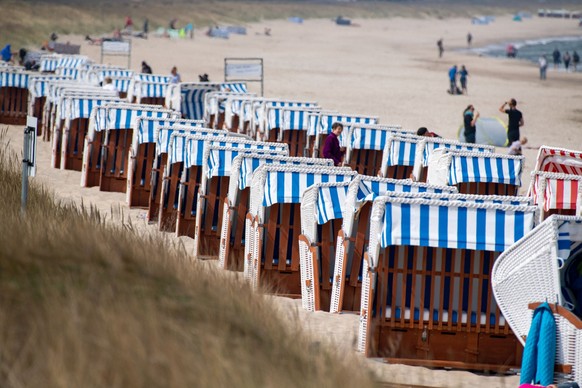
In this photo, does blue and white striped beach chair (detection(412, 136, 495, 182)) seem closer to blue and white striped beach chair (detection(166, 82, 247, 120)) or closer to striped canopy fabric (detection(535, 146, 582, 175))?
striped canopy fabric (detection(535, 146, 582, 175))

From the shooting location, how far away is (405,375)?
332 inches

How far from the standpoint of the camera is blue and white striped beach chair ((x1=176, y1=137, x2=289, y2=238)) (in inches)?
532

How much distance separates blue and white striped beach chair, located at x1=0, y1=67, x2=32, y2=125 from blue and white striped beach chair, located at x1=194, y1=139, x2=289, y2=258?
1502 centimetres

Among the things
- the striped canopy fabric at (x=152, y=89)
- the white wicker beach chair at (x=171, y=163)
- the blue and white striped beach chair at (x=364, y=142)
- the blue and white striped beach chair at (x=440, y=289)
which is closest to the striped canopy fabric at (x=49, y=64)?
the striped canopy fabric at (x=152, y=89)

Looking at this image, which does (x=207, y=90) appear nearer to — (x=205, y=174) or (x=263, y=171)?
(x=205, y=174)

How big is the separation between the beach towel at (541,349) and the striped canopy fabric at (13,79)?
2092cm

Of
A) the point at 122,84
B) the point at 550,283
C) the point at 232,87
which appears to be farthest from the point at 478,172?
the point at 122,84

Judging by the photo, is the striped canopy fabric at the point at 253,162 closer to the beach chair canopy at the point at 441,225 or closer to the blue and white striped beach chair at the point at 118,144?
the beach chair canopy at the point at 441,225

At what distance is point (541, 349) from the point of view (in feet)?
25.8

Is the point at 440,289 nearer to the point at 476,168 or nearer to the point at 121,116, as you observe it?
the point at 476,168

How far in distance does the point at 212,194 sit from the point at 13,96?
51.5 feet

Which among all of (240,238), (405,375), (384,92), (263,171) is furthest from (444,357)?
(384,92)

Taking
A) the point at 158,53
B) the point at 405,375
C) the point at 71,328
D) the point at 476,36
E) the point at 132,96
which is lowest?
the point at 405,375

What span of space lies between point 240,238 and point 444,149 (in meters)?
3.24
